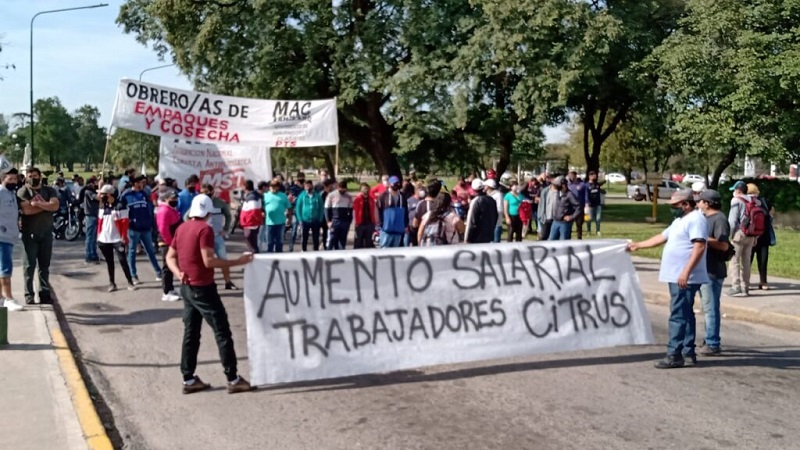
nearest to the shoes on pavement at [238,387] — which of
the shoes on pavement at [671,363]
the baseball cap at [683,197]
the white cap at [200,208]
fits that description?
the white cap at [200,208]

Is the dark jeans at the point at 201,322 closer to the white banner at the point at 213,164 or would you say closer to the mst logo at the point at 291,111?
the white banner at the point at 213,164

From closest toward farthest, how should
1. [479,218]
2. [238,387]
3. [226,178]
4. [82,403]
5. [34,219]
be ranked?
[82,403]
[238,387]
[34,219]
[479,218]
[226,178]

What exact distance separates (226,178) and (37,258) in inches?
225

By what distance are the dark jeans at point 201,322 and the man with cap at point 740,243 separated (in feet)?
26.0

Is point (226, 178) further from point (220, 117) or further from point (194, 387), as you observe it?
point (194, 387)

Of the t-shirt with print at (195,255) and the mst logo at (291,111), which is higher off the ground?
the mst logo at (291,111)

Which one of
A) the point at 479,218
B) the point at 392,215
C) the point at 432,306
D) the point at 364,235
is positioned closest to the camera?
the point at 432,306

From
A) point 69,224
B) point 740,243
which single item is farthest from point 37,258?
point 69,224

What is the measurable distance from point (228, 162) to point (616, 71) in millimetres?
18913

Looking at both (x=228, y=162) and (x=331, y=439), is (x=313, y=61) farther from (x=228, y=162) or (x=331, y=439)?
(x=331, y=439)

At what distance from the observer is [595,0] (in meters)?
28.2

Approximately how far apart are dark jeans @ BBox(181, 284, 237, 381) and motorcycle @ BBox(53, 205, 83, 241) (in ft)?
51.6

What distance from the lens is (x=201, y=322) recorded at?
6.37 meters

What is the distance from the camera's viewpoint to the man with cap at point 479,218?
34.1ft
